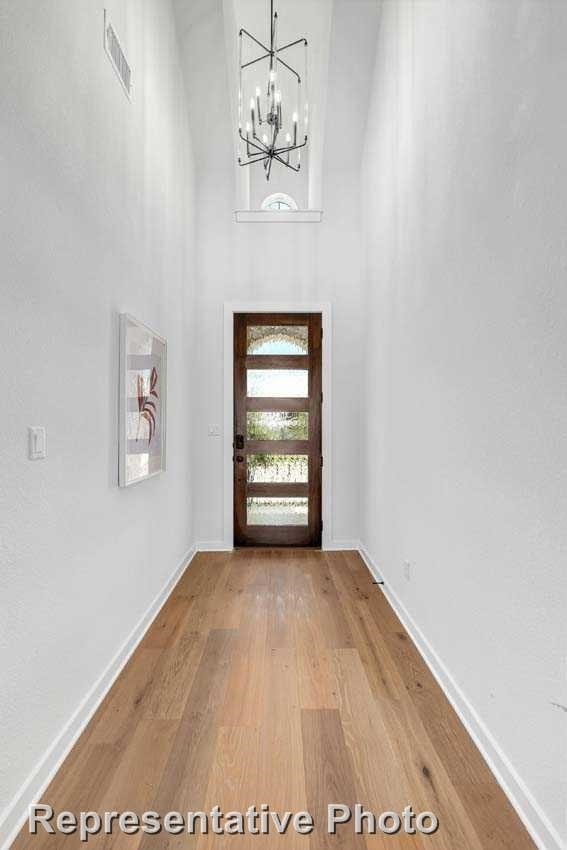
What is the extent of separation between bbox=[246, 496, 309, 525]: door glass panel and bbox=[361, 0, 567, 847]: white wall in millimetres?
1592

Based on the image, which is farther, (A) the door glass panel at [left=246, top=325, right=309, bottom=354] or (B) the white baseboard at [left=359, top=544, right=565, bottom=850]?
(A) the door glass panel at [left=246, top=325, right=309, bottom=354]

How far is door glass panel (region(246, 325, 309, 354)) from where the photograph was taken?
4559 millimetres

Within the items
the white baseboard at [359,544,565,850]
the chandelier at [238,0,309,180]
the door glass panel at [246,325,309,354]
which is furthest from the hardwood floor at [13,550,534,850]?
the chandelier at [238,0,309,180]

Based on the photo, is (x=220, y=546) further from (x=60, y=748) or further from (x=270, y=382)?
(x=60, y=748)

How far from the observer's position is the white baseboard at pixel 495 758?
139 centimetres

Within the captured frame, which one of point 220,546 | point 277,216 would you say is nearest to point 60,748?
point 220,546

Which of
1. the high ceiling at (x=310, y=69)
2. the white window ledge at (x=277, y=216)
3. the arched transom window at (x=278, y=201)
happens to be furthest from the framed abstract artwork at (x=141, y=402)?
the arched transom window at (x=278, y=201)

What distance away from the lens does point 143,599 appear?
2.82 meters

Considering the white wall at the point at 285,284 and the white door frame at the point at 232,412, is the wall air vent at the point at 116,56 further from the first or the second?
the white door frame at the point at 232,412

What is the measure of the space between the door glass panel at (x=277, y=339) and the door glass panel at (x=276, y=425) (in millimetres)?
594

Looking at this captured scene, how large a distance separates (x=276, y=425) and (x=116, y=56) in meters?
2.96

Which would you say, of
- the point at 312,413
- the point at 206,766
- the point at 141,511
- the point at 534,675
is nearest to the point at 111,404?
the point at 141,511

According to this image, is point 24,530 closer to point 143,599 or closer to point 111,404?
point 111,404

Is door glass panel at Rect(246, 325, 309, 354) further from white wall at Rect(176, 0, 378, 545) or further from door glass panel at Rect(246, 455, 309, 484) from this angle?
door glass panel at Rect(246, 455, 309, 484)
